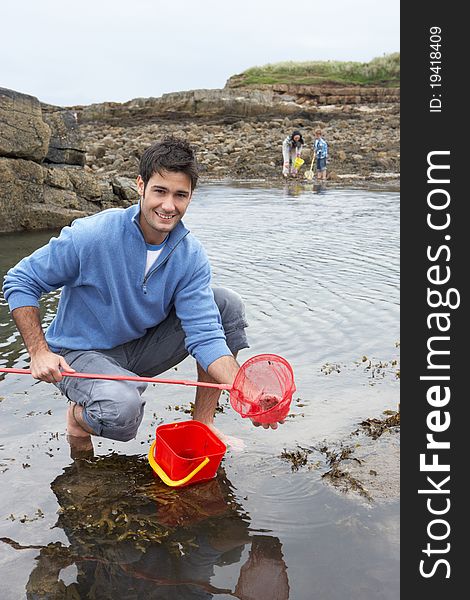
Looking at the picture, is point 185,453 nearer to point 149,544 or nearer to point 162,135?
point 149,544

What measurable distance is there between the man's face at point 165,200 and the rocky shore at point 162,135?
7237 millimetres

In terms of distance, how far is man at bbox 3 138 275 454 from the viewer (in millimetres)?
3385

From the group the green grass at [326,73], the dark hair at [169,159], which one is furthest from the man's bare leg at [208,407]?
the green grass at [326,73]

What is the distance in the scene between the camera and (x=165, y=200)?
3.42 metres

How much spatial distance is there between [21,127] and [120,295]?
7611 millimetres

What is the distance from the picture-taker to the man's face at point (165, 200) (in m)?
3.41

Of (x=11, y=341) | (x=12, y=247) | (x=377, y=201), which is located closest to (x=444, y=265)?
(x=11, y=341)

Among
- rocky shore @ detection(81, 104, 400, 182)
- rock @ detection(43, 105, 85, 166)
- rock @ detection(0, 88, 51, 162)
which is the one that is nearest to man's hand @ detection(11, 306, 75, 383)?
rock @ detection(0, 88, 51, 162)

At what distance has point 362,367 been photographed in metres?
4.88

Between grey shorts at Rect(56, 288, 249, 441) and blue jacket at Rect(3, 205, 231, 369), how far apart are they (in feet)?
0.26

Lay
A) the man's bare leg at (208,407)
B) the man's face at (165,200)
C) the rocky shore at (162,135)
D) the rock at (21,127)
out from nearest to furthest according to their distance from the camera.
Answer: the man's face at (165,200) → the man's bare leg at (208,407) → the rock at (21,127) → the rocky shore at (162,135)

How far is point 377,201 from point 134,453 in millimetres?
12892

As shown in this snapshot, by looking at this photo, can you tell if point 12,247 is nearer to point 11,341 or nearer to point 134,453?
point 11,341

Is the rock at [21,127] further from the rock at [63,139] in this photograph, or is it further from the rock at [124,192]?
the rock at [124,192]
